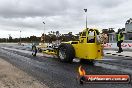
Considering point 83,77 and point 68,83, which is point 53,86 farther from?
point 83,77

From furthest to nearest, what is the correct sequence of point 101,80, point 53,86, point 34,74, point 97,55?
1. point 97,55
2. point 34,74
3. point 53,86
4. point 101,80

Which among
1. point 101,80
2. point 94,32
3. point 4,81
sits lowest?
point 4,81

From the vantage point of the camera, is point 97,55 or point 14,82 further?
point 97,55

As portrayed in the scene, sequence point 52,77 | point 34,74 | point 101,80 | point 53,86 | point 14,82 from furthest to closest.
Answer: point 34,74, point 52,77, point 14,82, point 53,86, point 101,80

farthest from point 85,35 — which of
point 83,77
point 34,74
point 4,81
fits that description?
point 83,77

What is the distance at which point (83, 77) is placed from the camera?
220 inches

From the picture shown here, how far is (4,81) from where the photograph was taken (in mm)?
10445

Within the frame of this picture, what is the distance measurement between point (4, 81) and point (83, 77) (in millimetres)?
5405

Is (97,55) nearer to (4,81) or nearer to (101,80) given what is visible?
(4,81)

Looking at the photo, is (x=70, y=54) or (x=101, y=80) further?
(x=70, y=54)

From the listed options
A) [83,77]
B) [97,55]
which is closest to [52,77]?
[97,55]

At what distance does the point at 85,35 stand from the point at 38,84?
6278 mm

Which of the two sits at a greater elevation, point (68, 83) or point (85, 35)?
point (85, 35)

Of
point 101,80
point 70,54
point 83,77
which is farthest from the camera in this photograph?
point 70,54
